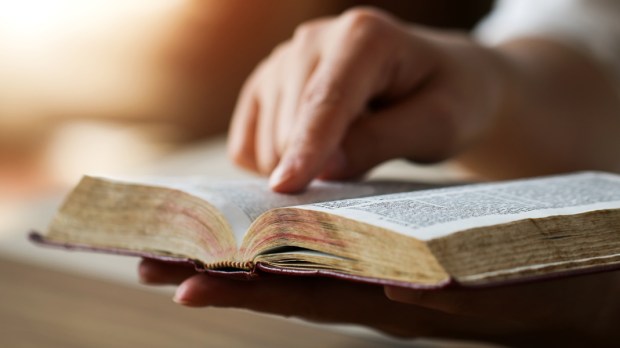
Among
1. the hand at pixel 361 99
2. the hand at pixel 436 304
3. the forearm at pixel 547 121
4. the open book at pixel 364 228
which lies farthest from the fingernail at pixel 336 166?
the forearm at pixel 547 121

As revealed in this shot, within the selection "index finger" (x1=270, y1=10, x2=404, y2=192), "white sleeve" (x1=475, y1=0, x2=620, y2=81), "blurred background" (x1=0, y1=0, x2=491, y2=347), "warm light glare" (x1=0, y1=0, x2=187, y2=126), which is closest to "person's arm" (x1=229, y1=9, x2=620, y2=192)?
"index finger" (x1=270, y1=10, x2=404, y2=192)

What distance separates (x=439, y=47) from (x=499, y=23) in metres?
0.81

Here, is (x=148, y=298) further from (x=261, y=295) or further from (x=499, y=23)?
(x=499, y=23)

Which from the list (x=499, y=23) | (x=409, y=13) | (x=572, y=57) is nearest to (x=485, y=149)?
(x=572, y=57)

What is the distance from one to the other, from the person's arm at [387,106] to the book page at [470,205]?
179 mm

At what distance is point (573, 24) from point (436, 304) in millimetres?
1172

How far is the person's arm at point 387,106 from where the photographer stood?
81cm

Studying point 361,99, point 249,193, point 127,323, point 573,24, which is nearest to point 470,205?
point 249,193

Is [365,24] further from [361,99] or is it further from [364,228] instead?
[364,228]

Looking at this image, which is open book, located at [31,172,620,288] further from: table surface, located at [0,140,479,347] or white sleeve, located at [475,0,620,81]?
white sleeve, located at [475,0,620,81]

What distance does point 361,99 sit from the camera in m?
0.85

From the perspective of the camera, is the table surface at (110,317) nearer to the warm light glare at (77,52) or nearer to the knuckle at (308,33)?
the knuckle at (308,33)

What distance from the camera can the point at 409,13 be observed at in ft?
12.4

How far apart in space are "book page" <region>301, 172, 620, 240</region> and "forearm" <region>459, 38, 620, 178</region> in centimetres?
52
